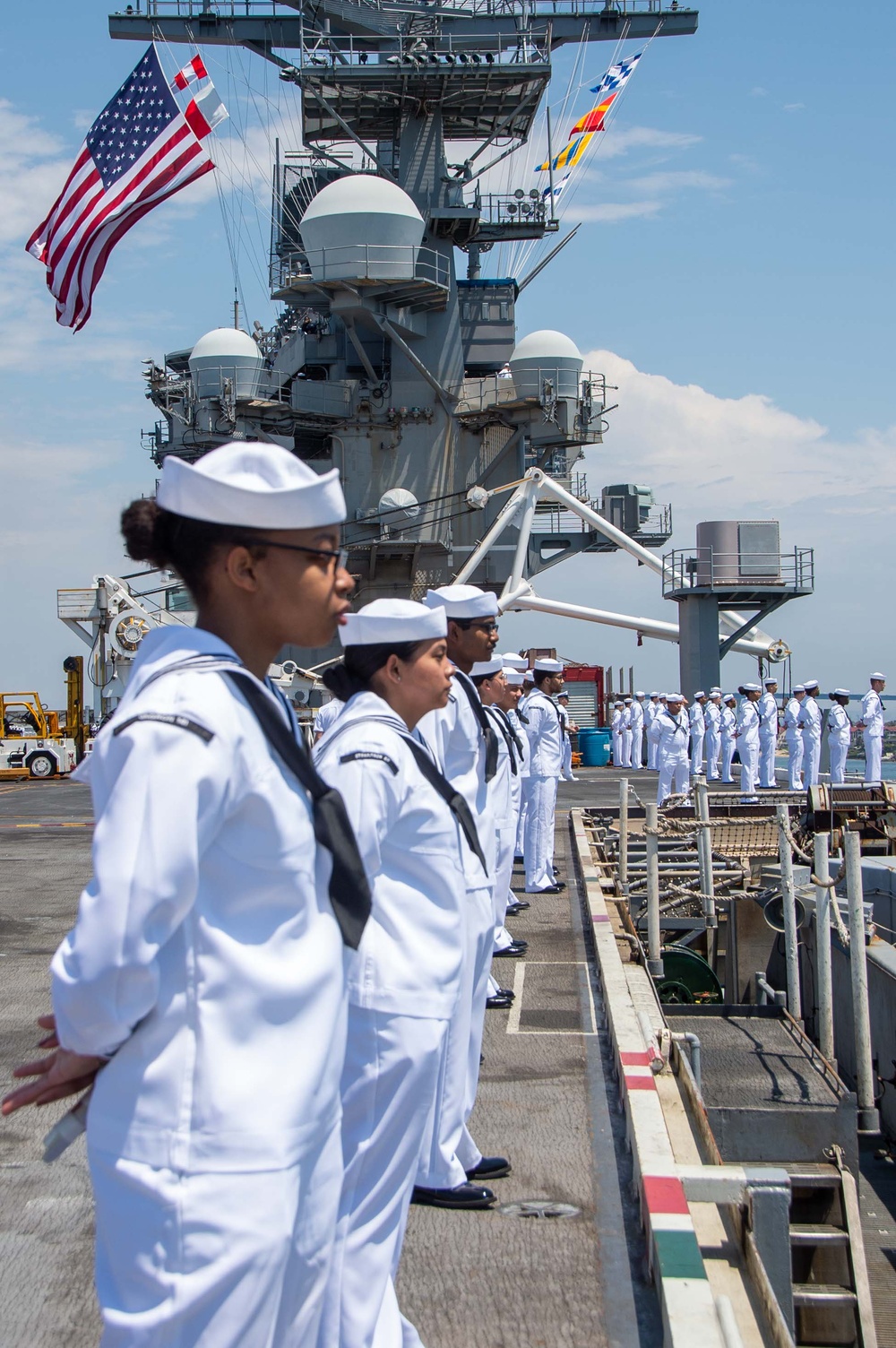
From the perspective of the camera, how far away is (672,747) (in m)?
22.1

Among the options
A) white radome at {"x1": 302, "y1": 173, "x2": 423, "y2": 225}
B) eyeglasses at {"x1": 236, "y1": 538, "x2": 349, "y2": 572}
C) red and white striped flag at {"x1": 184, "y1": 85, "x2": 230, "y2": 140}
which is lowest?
eyeglasses at {"x1": 236, "y1": 538, "x2": 349, "y2": 572}

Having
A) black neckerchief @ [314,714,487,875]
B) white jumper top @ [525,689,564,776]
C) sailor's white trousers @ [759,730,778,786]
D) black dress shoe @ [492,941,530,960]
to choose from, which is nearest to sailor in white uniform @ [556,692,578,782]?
white jumper top @ [525,689,564,776]

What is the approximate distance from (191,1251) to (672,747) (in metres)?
20.8

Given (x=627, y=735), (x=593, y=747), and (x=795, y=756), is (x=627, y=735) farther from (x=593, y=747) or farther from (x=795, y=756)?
(x=795, y=756)

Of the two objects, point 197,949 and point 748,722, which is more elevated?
point 748,722

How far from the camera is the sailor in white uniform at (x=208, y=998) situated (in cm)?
173

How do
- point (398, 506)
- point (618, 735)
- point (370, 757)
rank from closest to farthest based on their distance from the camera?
point (370, 757) → point (398, 506) → point (618, 735)

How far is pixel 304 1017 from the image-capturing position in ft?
6.14

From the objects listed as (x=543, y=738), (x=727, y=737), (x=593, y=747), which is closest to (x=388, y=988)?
(x=543, y=738)

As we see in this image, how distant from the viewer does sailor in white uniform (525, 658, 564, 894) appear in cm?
1031

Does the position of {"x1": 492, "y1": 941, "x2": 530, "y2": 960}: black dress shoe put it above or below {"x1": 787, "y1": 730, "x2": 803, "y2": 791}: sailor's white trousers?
below

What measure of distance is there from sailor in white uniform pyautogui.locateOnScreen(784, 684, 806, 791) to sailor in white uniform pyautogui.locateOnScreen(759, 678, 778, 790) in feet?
2.30

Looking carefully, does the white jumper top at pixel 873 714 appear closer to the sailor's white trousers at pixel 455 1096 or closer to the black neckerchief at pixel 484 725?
the black neckerchief at pixel 484 725

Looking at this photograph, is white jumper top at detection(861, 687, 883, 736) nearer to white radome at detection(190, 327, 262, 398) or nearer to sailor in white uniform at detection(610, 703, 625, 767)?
sailor in white uniform at detection(610, 703, 625, 767)
